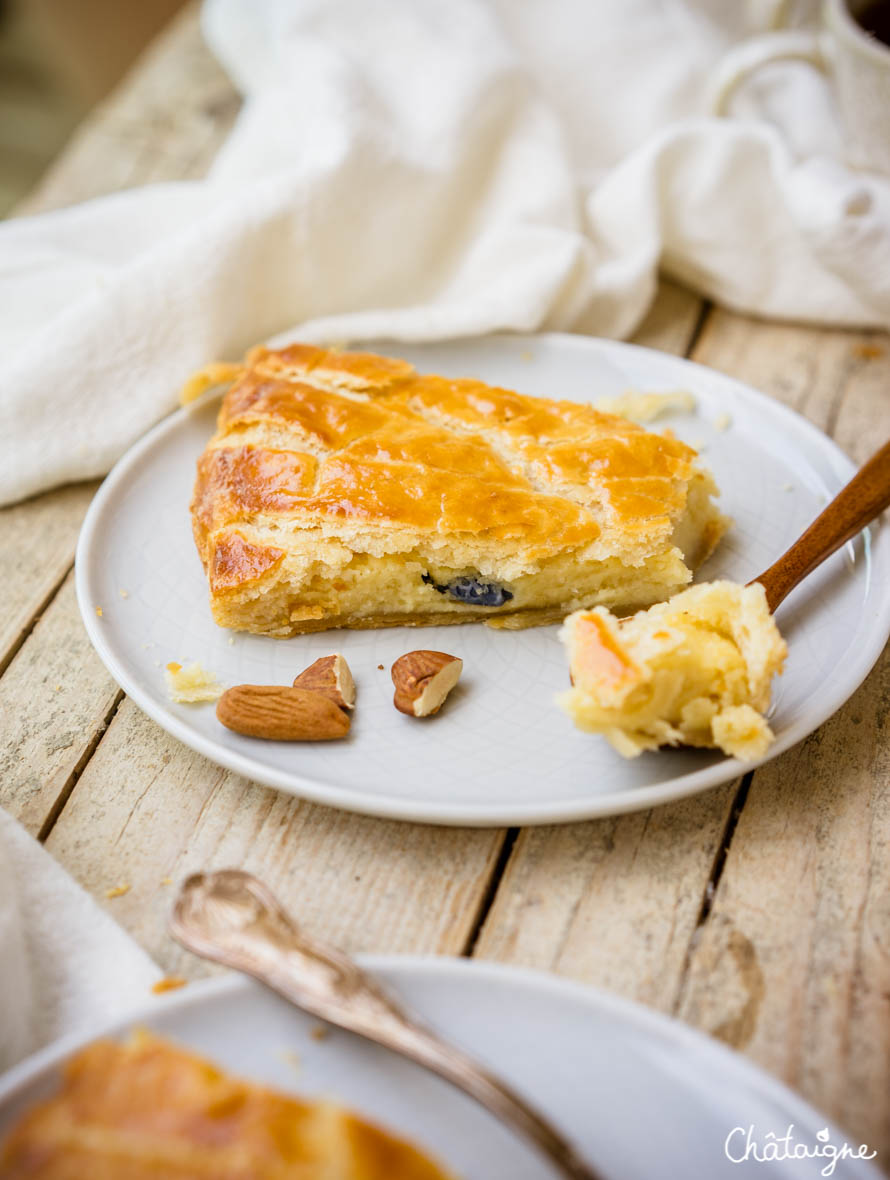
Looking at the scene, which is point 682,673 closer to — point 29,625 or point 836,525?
point 836,525

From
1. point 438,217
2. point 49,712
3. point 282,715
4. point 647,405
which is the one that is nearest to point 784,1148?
point 282,715

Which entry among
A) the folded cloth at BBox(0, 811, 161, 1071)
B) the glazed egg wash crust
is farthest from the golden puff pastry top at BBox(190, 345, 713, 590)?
the folded cloth at BBox(0, 811, 161, 1071)

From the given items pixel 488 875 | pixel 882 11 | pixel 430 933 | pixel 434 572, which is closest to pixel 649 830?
pixel 488 875

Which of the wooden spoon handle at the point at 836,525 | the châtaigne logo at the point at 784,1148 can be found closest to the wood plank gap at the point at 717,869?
the châtaigne logo at the point at 784,1148

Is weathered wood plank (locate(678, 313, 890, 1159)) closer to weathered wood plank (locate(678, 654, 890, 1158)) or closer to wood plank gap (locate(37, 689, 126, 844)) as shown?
weathered wood plank (locate(678, 654, 890, 1158))

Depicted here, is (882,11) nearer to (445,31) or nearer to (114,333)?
(445,31)

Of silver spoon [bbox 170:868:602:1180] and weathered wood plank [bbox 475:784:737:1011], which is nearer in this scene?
silver spoon [bbox 170:868:602:1180]
